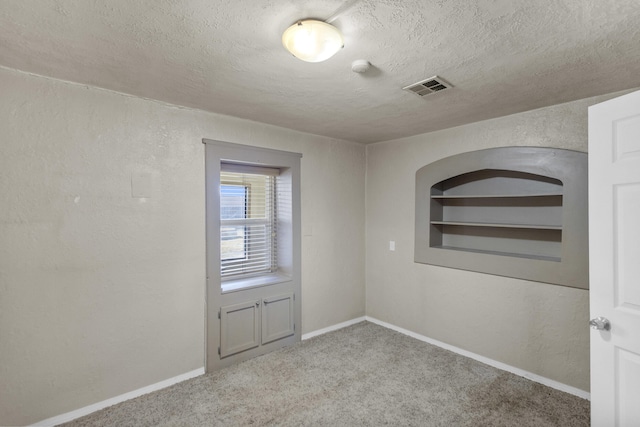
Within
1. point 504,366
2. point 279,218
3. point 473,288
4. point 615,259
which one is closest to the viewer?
point 615,259

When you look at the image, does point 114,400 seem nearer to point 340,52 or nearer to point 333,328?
point 333,328

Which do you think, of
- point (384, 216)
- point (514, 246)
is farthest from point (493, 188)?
point (384, 216)

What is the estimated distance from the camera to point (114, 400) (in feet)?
7.77

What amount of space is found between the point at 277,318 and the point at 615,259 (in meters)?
2.76

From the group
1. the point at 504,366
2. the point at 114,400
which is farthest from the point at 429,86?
the point at 114,400

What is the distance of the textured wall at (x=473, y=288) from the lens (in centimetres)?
256

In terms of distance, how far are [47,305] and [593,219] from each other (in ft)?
11.1

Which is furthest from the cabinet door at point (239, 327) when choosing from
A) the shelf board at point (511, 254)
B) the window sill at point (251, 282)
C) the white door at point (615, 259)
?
the white door at point (615, 259)

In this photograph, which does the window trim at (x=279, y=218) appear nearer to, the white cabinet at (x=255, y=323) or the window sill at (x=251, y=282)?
the window sill at (x=251, y=282)

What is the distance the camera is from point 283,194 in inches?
139

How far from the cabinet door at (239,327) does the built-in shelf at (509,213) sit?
192 cm

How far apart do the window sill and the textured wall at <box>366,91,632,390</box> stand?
1329 mm

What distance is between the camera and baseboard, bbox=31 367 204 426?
2148 millimetres

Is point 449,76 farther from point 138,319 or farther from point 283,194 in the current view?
point 138,319
